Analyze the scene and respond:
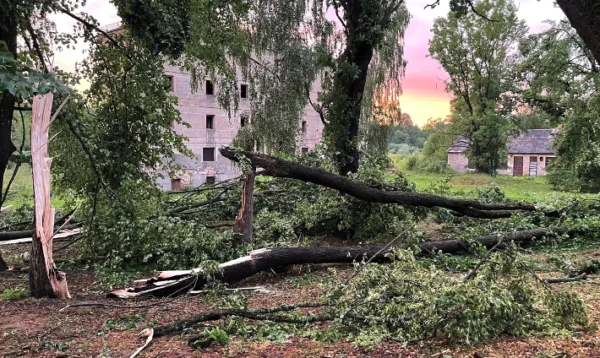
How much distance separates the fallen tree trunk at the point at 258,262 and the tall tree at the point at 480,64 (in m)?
25.5

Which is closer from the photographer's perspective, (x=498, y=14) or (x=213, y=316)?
(x=213, y=316)

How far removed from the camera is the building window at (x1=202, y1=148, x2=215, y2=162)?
27.0 metres

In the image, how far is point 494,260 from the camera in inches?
129

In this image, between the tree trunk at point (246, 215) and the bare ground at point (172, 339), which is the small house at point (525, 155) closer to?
the tree trunk at point (246, 215)

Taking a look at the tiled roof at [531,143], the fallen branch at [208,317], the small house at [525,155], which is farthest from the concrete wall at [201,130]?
the fallen branch at [208,317]

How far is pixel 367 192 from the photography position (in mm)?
7250

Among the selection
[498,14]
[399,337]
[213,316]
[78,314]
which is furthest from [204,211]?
[498,14]

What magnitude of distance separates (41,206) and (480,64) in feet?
105

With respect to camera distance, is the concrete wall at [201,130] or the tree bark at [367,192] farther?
the concrete wall at [201,130]

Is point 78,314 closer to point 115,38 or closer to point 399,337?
point 399,337

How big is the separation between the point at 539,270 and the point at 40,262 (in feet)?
18.5

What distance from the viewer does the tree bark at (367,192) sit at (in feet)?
21.4

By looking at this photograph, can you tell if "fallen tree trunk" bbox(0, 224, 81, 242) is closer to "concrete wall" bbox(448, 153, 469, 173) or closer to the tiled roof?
the tiled roof

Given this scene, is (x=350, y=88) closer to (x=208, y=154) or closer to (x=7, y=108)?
(x=7, y=108)
